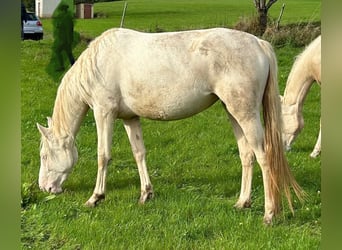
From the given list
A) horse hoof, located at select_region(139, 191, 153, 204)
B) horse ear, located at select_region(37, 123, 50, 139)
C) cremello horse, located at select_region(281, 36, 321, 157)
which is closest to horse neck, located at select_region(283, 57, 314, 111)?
cremello horse, located at select_region(281, 36, 321, 157)

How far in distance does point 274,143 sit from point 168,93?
0.84m

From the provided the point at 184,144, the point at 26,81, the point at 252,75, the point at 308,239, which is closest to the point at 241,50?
the point at 252,75

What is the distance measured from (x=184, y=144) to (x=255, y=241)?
118 cm

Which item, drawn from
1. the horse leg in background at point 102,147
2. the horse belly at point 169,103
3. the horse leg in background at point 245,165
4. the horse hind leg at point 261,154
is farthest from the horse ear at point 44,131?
the horse hind leg at point 261,154

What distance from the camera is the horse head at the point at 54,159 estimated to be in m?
3.88

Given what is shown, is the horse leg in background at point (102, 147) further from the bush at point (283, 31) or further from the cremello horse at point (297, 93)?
the cremello horse at point (297, 93)

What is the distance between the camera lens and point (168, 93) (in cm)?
350

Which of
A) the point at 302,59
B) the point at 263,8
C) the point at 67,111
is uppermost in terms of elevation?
the point at 263,8

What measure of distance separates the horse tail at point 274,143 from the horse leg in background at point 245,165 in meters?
0.25

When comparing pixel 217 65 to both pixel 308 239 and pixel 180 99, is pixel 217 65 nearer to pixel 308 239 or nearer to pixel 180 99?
pixel 180 99

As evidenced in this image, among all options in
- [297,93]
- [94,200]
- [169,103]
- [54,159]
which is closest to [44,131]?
[54,159]

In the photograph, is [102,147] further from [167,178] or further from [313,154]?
[313,154]

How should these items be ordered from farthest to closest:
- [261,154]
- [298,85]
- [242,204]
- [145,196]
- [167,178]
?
[298,85], [167,178], [145,196], [242,204], [261,154]

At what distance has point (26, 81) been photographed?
3.86 meters
